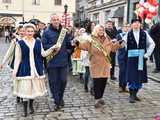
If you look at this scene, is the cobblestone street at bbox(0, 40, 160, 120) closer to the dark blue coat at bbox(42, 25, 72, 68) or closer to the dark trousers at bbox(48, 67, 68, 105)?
the dark trousers at bbox(48, 67, 68, 105)

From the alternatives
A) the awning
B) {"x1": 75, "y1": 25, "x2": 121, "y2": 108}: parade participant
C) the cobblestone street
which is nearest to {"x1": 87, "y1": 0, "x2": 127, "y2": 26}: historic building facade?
the awning

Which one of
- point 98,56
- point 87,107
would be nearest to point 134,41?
point 98,56

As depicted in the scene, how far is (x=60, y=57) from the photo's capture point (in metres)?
8.10

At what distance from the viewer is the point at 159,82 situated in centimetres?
1173

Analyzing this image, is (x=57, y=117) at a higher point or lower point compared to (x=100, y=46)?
lower

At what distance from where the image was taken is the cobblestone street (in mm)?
7617

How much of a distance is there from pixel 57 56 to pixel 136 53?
1680mm

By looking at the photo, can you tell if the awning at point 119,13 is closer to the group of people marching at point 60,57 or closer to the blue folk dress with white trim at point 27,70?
the group of people marching at point 60,57

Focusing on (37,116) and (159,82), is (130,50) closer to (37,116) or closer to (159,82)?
(37,116)

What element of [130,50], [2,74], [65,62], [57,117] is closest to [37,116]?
[57,117]

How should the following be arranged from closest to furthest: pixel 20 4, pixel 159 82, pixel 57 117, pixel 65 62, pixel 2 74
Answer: pixel 57 117, pixel 65 62, pixel 159 82, pixel 2 74, pixel 20 4

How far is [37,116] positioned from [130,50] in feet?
7.94

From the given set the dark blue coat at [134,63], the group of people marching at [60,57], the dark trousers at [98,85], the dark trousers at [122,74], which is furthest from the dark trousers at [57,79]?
the dark trousers at [122,74]

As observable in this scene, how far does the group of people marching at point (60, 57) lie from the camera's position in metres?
7.60
